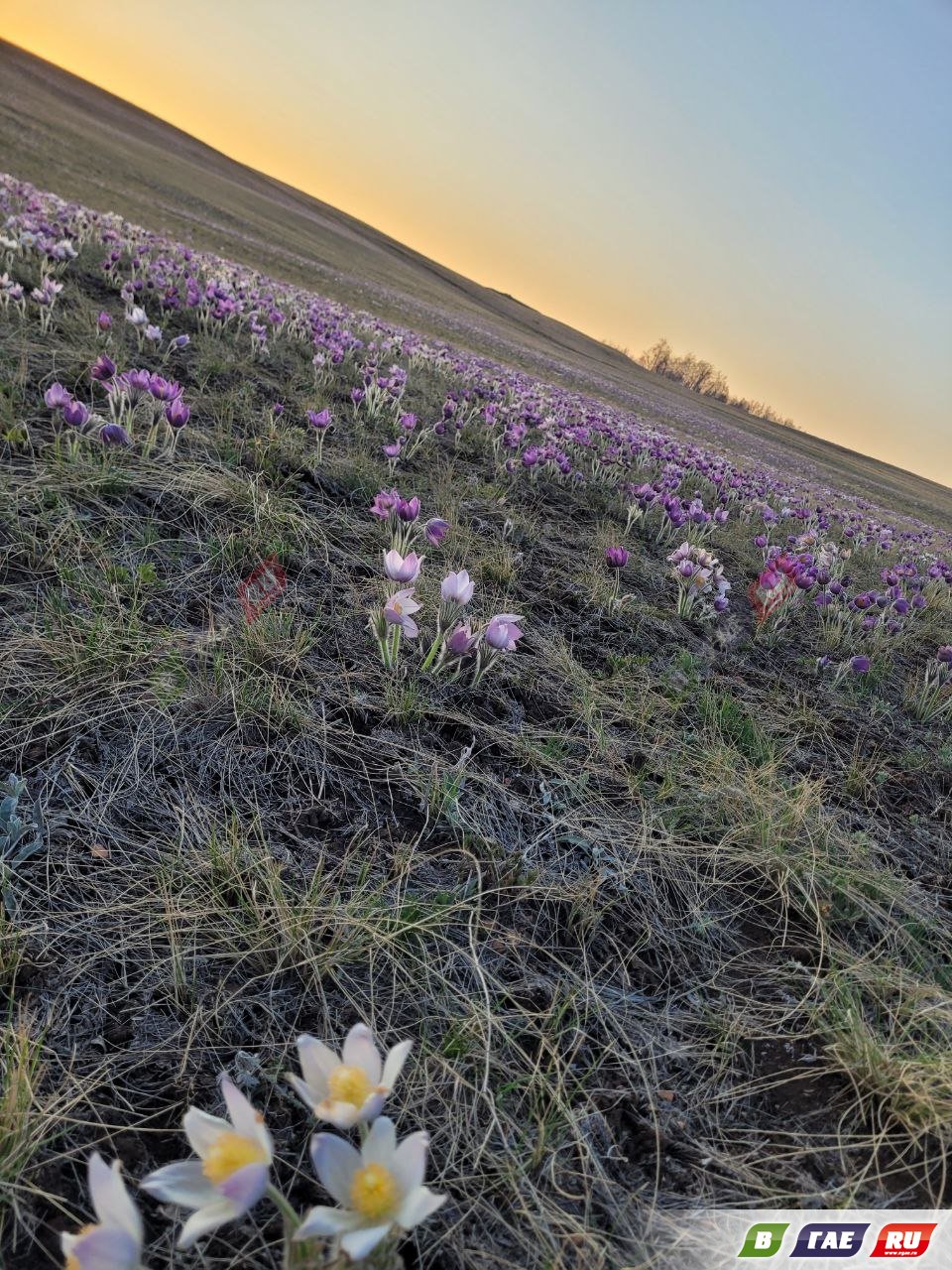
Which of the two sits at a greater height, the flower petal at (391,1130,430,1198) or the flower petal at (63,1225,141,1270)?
the flower petal at (391,1130,430,1198)

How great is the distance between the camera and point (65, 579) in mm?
2400

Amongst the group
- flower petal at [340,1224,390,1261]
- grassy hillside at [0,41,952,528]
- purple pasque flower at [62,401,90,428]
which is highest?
grassy hillside at [0,41,952,528]

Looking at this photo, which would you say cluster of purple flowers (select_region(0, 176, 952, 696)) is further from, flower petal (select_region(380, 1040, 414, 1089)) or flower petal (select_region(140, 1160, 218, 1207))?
flower petal (select_region(140, 1160, 218, 1207))

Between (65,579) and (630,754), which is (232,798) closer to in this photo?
(65,579)

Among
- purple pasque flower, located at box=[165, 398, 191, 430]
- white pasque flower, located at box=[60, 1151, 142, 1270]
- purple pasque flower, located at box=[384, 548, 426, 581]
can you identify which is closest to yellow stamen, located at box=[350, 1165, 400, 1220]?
white pasque flower, located at box=[60, 1151, 142, 1270]

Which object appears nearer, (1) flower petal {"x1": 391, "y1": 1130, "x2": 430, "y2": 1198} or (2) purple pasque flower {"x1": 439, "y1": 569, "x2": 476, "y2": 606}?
(1) flower petal {"x1": 391, "y1": 1130, "x2": 430, "y2": 1198}

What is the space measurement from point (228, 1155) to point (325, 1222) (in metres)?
0.18

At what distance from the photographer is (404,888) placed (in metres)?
1.72

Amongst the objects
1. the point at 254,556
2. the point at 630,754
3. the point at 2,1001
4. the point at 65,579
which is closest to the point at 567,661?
the point at 630,754

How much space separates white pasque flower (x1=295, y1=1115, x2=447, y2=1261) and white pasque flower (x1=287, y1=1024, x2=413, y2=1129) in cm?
4

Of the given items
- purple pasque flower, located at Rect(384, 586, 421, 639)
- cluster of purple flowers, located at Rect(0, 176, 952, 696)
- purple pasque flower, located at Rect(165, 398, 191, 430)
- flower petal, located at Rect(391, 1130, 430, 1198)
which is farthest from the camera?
cluster of purple flowers, located at Rect(0, 176, 952, 696)

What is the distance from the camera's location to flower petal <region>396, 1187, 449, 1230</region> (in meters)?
0.81

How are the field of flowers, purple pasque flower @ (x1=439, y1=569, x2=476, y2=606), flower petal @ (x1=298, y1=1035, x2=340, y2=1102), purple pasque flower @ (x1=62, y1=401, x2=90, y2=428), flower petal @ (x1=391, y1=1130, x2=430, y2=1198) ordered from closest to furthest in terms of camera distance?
flower petal @ (x1=391, y1=1130, x2=430, y2=1198) < flower petal @ (x1=298, y1=1035, x2=340, y2=1102) < the field of flowers < purple pasque flower @ (x1=439, y1=569, x2=476, y2=606) < purple pasque flower @ (x1=62, y1=401, x2=90, y2=428)

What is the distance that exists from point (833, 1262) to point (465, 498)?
3865mm
